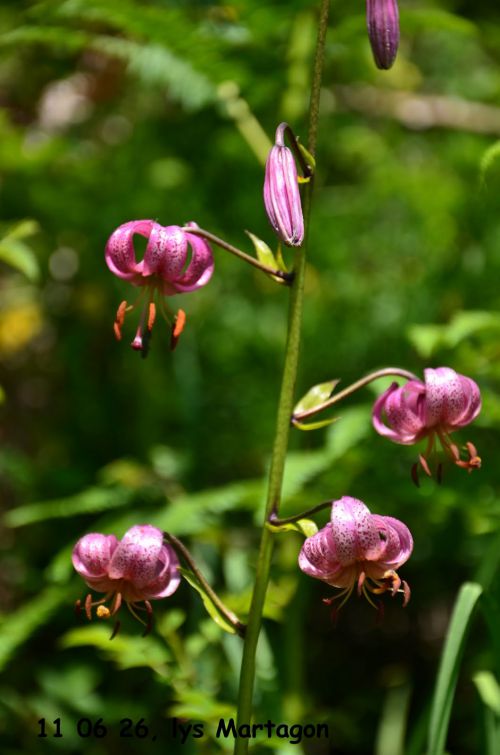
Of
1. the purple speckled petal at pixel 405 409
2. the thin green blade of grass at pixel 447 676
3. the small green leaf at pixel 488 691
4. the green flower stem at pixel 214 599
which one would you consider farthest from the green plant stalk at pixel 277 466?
the small green leaf at pixel 488 691

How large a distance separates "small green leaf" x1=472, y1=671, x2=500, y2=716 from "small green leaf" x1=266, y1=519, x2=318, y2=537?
547 millimetres

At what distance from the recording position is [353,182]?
354cm

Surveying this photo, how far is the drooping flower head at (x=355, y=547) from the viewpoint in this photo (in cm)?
89

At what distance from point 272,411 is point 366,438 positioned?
0.54m

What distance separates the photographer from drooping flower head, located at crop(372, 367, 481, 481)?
1007mm

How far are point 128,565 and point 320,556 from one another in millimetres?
211

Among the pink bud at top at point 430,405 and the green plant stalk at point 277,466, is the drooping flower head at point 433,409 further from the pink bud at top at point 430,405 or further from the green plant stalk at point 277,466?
the green plant stalk at point 277,466

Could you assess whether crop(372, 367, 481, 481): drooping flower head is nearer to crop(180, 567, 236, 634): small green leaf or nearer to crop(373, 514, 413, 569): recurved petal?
crop(373, 514, 413, 569): recurved petal

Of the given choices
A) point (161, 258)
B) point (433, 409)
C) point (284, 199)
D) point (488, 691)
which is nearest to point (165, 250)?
point (161, 258)

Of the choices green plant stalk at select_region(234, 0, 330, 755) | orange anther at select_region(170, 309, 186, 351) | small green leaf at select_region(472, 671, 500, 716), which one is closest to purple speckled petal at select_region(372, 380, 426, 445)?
green plant stalk at select_region(234, 0, 330, 755)

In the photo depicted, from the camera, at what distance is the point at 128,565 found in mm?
960

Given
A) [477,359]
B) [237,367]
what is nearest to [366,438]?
[477,359]

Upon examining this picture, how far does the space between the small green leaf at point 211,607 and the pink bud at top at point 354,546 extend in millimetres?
144

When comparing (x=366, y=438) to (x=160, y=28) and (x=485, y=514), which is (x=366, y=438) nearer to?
(x=485, y=514)
